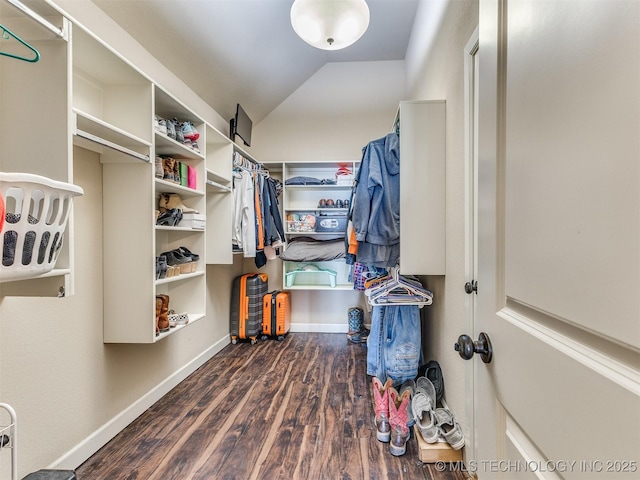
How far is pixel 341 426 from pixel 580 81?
1976 millimetres

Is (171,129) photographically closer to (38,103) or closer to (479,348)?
(38,103)

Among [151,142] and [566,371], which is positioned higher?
[151,142]

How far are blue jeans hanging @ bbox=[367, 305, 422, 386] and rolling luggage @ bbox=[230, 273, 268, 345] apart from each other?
1.62 metres

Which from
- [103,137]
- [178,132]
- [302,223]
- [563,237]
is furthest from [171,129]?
[563,237]

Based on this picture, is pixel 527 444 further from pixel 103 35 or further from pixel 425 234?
pixel 103 35

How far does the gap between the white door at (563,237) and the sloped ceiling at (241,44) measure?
1993 millimetres

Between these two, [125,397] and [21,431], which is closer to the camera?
[21,431]

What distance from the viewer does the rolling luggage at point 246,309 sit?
3324 mm

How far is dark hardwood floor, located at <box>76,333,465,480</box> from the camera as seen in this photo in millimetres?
1480

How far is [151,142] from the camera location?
1.66 meters

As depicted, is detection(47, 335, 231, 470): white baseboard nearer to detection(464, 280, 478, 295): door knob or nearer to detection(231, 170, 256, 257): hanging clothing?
detection(231, 170, 256, 257): hanging clothing

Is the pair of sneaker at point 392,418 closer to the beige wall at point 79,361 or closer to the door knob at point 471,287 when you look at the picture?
the door knob at point 471,287

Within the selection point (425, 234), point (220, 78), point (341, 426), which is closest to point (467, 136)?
point (425, 234)

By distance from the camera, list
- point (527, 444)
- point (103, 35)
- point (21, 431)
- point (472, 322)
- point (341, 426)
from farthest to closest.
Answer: point (341, 426)
point (103, 35)
point (472, 322)
point (21, 431)
point (527, 444)
